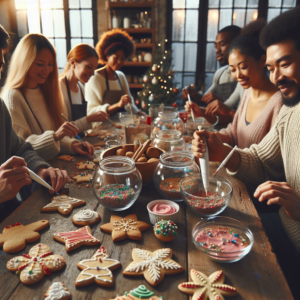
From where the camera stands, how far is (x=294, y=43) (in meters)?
1.19

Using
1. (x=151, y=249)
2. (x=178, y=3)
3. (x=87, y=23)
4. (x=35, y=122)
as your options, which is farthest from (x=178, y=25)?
(x=151, y=249)

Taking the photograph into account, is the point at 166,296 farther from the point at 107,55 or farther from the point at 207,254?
the point at 107,55

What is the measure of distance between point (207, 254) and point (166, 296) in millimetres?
178

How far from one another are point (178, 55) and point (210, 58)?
653mm

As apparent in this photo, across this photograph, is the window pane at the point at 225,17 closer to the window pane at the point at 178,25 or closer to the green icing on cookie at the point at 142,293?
the window pane at the point at 178,25

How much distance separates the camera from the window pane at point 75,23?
561 centimetres

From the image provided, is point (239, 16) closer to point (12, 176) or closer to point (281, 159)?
point (281, 159)

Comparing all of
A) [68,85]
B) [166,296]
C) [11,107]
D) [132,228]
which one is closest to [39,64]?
[11,107]

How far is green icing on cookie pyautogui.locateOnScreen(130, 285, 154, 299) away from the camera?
68 centimetres

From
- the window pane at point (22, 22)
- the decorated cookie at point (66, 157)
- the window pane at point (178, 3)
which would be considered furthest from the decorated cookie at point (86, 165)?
the window pane at point (22, 22)

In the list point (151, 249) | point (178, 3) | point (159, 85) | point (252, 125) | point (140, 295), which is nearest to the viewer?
point (140, 295)

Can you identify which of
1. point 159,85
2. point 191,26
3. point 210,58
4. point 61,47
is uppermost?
point 191,26

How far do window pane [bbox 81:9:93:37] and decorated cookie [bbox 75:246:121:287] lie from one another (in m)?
5.59

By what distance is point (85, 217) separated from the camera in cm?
98
